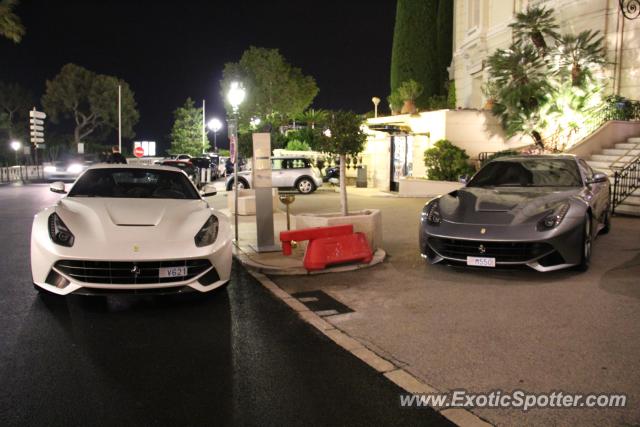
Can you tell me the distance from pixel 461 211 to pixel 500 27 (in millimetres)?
20616

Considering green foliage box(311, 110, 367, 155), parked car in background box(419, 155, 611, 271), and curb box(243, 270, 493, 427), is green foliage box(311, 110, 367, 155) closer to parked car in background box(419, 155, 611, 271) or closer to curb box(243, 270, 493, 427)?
parked car in background box(419, 155, 611, 271)

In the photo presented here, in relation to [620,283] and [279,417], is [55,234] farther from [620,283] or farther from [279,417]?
[620,283]

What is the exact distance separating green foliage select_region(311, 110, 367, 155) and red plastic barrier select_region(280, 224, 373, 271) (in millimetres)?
1774

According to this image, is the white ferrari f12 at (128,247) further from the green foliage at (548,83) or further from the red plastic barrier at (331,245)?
the green foliage at (548,83)

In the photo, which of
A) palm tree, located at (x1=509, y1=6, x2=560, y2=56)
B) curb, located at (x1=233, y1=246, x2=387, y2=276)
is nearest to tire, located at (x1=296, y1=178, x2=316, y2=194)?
palm tree, located at (x1=509, y1=6, x2=560, y2=56)

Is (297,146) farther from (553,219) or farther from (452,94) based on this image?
(553,219)

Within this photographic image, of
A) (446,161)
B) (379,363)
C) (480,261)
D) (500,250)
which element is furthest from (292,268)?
(446,161)

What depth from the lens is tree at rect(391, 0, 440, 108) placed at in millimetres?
32281

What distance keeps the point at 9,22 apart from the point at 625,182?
26.9 meters

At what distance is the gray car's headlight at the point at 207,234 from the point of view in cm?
605

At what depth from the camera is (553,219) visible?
7.16 metres

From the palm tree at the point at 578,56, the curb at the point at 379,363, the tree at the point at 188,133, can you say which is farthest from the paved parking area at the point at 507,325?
the tree at the point at 188,133

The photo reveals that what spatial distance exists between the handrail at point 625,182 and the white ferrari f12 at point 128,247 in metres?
10.3

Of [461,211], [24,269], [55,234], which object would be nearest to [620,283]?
[461,211]
